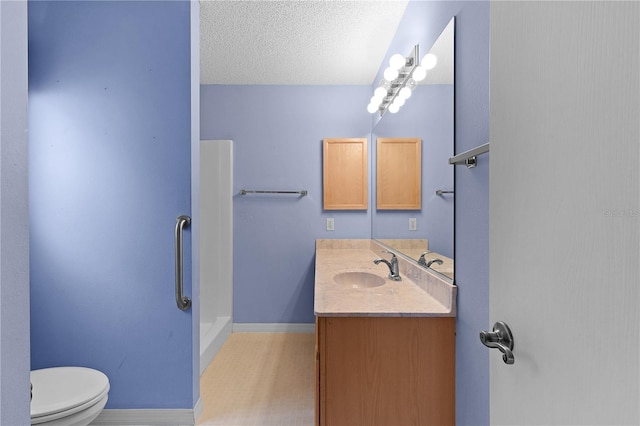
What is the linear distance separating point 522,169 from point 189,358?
185 centimetres

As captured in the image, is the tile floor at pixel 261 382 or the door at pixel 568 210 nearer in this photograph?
the door at pixel 568 210

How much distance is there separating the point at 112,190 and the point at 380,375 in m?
1.63

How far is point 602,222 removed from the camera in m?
0.43

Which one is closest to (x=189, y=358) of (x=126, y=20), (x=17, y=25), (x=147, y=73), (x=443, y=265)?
(x=443, y=265)

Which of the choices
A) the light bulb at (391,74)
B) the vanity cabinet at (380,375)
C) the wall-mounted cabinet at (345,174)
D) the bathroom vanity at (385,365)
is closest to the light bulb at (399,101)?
the light bulb at (391,74)

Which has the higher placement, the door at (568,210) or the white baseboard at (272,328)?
the door at (568,210)

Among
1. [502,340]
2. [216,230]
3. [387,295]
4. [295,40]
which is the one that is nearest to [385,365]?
[387,295]

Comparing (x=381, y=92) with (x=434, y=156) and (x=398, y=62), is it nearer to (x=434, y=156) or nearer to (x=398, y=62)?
(x=398, y=62)

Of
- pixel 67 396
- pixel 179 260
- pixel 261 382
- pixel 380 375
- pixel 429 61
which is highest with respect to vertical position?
pixel 429 61

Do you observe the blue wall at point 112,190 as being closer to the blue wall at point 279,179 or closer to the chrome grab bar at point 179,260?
the chrome grab bar at point 179,260

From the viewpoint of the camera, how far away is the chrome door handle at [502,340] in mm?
617

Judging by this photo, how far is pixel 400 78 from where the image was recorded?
6.84 feet

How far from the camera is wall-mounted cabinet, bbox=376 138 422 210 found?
1924 mm

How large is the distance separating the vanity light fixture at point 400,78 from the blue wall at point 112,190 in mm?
1168
